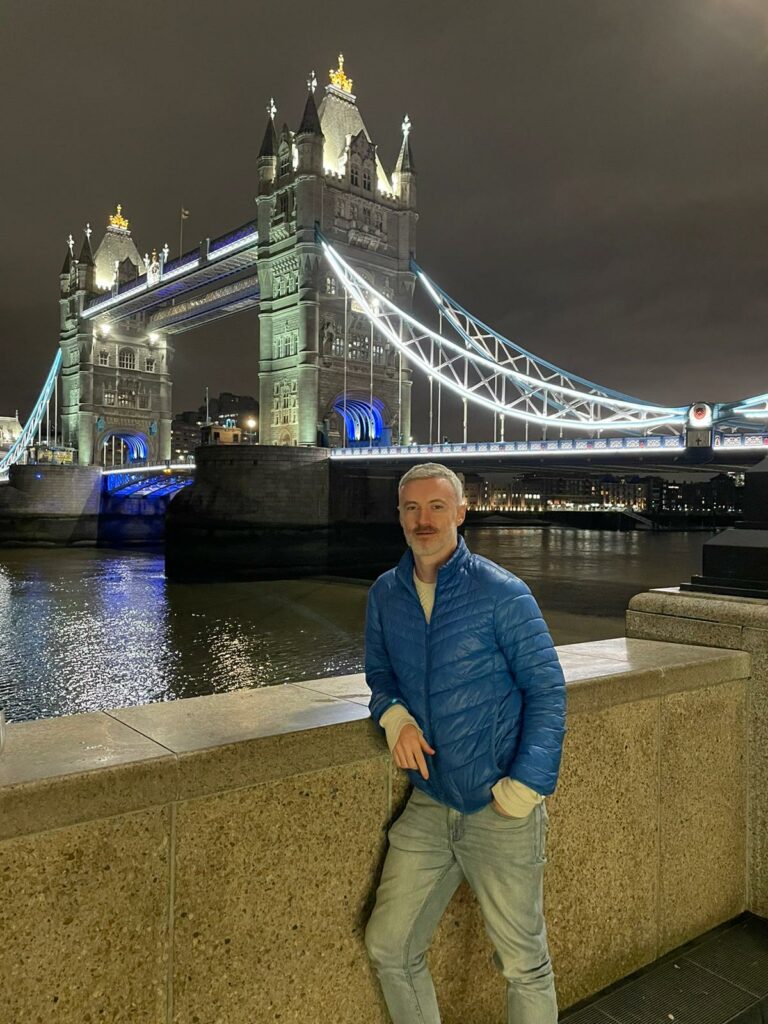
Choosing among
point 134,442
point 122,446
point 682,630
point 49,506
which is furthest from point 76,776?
point 122,446

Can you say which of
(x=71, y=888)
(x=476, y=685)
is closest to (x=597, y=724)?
(x=476, y=685)

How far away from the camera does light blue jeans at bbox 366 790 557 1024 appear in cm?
169

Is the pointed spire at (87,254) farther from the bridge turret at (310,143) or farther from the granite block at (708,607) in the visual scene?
the granite block at (708,607)

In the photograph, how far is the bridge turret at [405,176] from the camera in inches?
1655

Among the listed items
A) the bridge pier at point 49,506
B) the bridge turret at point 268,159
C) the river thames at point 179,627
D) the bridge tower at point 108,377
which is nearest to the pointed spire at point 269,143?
the bridge turret at point 268,159

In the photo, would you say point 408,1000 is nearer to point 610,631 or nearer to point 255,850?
point 255,850

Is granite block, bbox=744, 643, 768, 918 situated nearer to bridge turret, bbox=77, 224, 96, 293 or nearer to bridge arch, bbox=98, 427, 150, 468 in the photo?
bridge arch, bbox=98, 427, 150, 468

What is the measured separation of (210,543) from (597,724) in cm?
2782

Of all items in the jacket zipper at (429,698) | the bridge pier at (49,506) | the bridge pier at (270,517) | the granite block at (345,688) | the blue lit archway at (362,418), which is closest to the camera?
the jacket zipper at (429,698)

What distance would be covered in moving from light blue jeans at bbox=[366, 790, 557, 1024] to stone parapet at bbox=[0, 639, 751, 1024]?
11 centimetres

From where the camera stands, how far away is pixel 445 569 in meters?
1.75

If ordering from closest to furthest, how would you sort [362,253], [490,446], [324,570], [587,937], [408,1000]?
[408,1000]
[587,937]
[490,446]
[324,570]
[362,253]

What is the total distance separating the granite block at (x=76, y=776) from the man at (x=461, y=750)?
0.50 meters

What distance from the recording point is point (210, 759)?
1.63 metres
